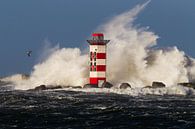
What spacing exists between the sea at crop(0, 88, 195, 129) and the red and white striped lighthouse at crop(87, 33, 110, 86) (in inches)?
336

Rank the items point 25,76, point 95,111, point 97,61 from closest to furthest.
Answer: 1. point 95,111
2. point 97,61
3. point 25,76

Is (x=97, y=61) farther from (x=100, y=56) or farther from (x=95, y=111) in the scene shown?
(x=95, y=111)

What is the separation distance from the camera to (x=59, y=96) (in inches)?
1973

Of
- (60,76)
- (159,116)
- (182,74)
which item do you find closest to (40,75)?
(60,76)

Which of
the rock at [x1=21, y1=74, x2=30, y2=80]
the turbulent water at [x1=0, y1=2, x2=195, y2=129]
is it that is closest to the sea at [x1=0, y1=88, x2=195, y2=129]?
the turbulent water at [x1=0, y1=2, x2=195, y2=129]

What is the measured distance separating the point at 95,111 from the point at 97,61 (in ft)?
69.7

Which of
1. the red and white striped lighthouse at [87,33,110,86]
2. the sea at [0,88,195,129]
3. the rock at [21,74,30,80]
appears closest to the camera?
the sea at [0,88,195,129]

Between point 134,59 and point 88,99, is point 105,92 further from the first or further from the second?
point 134,59

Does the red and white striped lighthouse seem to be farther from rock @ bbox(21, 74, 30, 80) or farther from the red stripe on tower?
rock @ bbox(21, 74, 30, 80)

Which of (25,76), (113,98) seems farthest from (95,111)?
(25,76)

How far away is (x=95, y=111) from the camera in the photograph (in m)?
39.7

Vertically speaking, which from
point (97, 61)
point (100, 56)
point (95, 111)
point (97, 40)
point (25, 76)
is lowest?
point (95, 111)

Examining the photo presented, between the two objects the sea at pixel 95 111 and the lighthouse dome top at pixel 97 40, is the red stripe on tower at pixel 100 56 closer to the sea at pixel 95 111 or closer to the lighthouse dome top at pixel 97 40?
the lighthouse dome top at pixel 97 40

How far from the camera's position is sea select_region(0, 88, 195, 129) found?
34.0m
